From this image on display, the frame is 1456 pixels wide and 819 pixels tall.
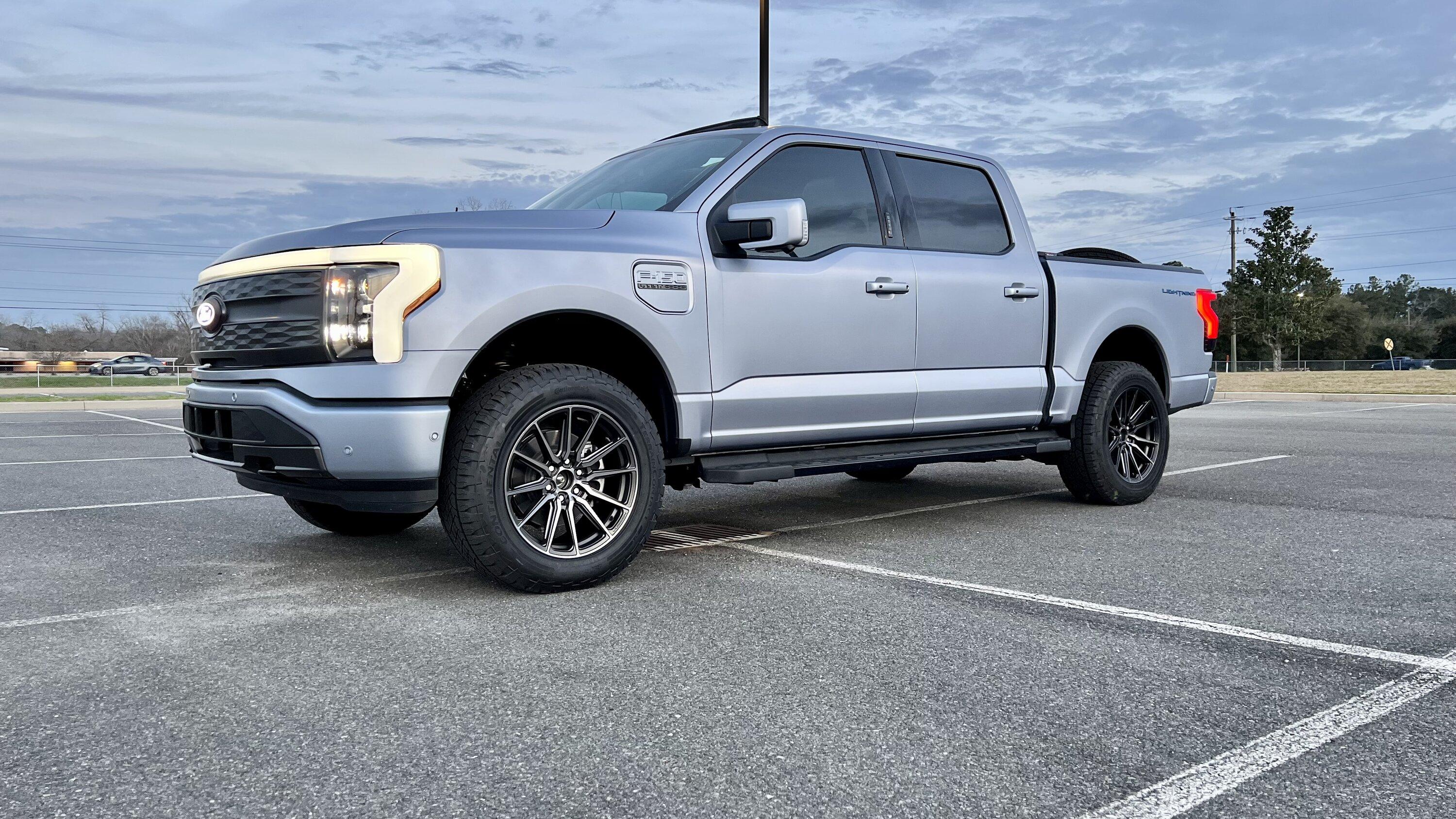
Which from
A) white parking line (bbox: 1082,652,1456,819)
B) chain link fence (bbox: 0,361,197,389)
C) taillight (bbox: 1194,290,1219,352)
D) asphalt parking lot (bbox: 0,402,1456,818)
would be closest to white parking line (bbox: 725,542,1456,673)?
asphalt parking lot (bbox: 0,402,1456,818)

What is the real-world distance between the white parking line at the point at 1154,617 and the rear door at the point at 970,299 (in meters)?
1.08

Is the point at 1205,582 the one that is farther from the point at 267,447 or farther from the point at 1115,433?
the point at 267,447

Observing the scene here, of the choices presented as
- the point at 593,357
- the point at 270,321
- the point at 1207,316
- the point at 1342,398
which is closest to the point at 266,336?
the point at 270,321

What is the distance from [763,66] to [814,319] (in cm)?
1342

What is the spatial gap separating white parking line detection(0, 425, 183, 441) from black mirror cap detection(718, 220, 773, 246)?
1139 cm

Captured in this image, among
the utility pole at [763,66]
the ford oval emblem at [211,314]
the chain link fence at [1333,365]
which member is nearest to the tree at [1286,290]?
the chain link fence at [1333,365]

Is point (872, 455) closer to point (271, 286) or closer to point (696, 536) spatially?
point (696, 536)

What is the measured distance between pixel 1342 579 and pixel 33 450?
11716mm

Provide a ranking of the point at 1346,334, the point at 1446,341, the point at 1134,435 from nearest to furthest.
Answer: the point at 1134,435 < the point at 1346,334 < the point at 1446,341

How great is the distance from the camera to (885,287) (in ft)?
17.6

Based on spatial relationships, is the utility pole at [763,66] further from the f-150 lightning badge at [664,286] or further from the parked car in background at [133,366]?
the parked car in background at [133,366]

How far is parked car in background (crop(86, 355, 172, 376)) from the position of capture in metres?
66.1

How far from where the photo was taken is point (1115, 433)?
22.3 ft

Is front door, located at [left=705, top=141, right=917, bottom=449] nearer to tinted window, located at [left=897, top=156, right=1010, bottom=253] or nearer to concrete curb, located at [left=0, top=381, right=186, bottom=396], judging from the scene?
tinted window, located at [left=897, top=156, right=1010, bottom=253]
